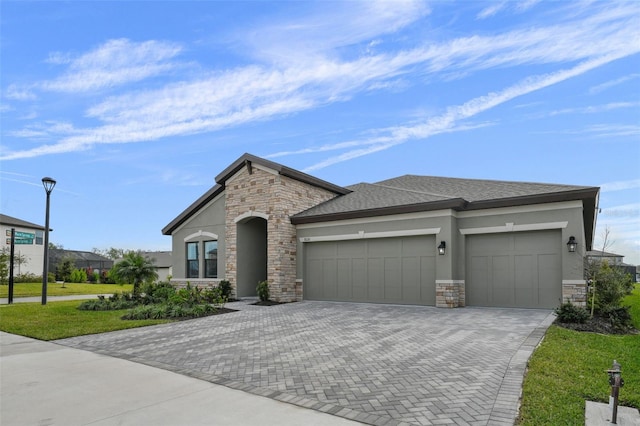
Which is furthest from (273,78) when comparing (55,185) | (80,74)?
(55,185)

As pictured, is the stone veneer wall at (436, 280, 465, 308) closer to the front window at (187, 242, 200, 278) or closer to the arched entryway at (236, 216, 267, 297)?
the arched entryway at (236, 216, 267, 297)

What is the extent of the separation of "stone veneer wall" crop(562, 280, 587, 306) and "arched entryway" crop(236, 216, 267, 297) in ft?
38.0

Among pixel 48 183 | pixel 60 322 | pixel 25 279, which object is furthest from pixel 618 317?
pixel 25 279

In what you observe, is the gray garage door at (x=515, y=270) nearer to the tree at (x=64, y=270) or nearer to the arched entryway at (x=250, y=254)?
the arched entryway at (x=250, y=254)

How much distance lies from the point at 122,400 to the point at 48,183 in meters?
13.8

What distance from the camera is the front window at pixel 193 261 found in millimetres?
19166

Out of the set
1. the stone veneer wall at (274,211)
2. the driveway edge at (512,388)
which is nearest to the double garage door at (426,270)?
the stone veneer wall at (274,211)

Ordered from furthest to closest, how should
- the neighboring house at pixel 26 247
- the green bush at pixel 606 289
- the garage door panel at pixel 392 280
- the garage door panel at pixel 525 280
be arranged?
the neighboring house at pixel 26 247 → the garage door panel at pixel 392 280 → the garage door panel at pixel 525 280 → the green bush at pixel 606 289

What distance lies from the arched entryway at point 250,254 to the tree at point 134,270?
145 inches

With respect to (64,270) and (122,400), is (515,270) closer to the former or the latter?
(122,400)

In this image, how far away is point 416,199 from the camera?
14.2 m

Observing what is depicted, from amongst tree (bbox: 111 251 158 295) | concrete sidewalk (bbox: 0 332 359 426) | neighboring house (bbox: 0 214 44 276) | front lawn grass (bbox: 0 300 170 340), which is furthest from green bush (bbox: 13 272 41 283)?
concrete sidewalk (bbox: 0 332 359 426)

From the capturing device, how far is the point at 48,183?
15.5 m

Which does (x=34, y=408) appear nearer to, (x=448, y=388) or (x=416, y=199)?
(x=448, y=388)
